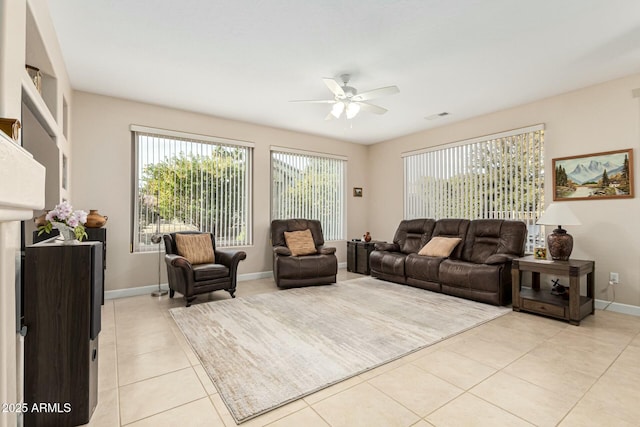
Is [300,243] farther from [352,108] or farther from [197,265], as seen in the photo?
[352,108]

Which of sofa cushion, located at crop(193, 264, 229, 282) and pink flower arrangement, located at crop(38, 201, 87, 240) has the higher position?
pink flower arrangement, located at crop(38, 201, 87, 240)

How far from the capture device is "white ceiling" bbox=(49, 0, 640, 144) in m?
2.42

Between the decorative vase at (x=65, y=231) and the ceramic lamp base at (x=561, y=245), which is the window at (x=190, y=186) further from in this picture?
the ceramic lamp base at (x=561, y=245)

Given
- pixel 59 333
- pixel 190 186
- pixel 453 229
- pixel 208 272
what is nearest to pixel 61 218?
pixel 59 333

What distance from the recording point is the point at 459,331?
299 centimetres

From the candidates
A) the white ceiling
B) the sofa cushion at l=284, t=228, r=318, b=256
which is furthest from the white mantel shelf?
the sofa cushion at l=284, t=228, r=318, b=256

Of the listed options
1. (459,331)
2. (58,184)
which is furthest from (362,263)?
(58,184)

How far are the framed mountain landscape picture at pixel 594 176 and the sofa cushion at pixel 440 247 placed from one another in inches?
56.6

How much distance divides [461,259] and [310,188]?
10.1 feet

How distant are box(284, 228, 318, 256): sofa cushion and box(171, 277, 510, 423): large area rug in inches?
30.5

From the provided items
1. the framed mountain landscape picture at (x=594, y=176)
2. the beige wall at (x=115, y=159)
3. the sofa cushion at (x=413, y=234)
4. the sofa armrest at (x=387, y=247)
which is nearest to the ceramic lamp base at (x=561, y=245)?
the framed mountain landscape picture at (x=594, y=176)

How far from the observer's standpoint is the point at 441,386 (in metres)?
2.03

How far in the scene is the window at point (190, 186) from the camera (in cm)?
449

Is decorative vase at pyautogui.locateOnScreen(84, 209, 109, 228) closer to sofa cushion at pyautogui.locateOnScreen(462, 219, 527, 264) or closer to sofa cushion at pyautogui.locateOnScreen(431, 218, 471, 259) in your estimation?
sofa cushion at pyautogui.locateOnScreen(431, 218, 471, 259)
